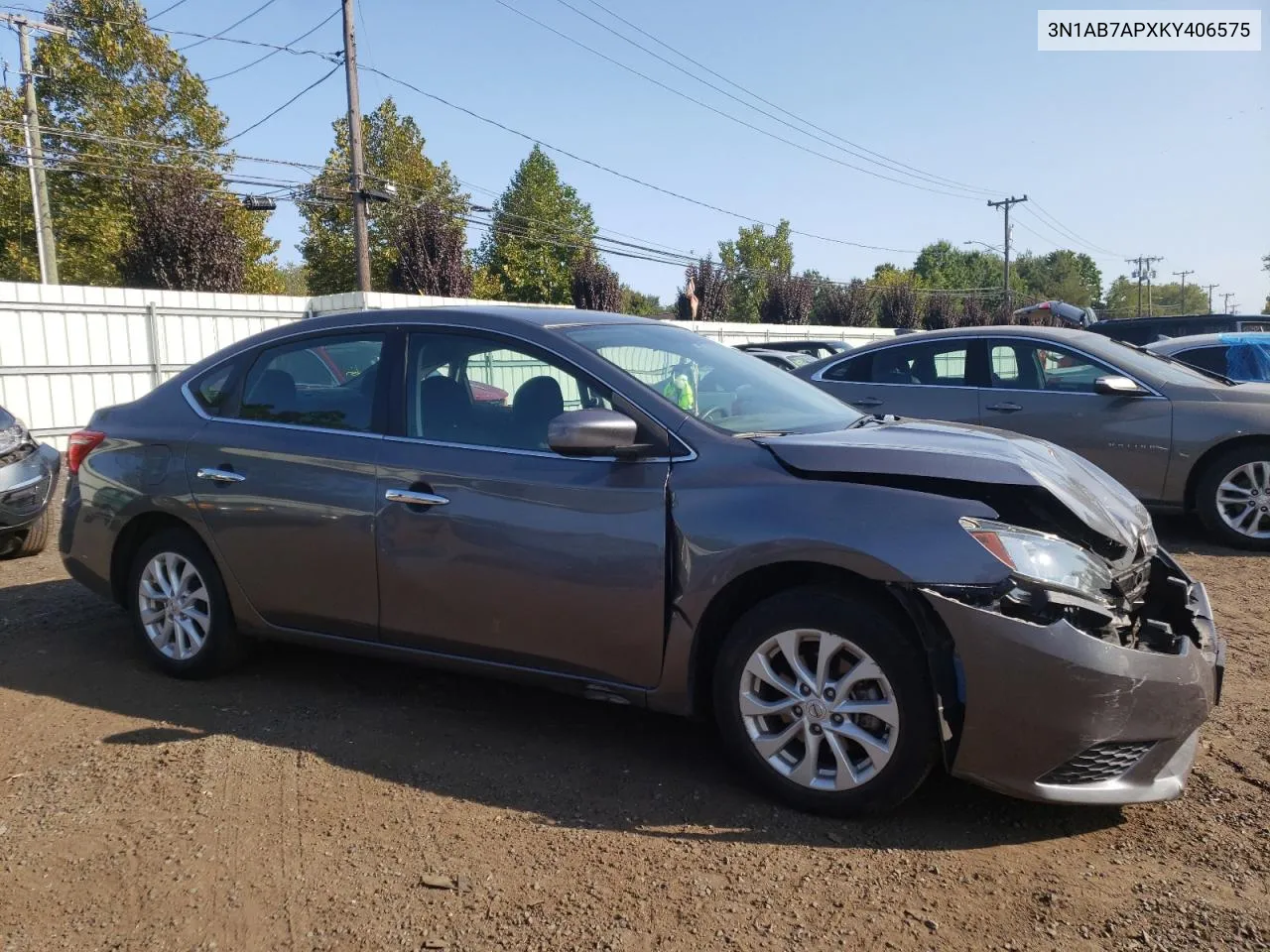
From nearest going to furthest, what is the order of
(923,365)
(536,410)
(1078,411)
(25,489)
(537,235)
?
(536,410)
(25,489)
(1078,411)
(923,365)
(537,235)

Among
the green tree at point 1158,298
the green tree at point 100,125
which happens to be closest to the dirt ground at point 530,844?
the green tree at point 100,125

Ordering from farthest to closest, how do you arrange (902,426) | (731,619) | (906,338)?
(906,338) < (902,426) < (731,619)

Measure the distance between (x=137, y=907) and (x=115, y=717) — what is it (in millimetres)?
1618

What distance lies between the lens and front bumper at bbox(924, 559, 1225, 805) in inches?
110

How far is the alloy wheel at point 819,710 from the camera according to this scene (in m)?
3.00

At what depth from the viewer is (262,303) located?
1620 cm

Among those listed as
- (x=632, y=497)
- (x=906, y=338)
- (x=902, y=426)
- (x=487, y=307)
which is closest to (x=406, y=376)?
(x=487, y=307)

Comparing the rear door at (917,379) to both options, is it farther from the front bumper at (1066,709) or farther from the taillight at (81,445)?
the taillight at (81,445)

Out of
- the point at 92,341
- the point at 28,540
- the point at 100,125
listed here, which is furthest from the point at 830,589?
the point at 100,125

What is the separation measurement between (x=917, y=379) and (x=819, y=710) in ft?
17.2

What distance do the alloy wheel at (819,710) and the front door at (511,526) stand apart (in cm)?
40

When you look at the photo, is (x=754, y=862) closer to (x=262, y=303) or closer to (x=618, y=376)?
(x=618, y=376)

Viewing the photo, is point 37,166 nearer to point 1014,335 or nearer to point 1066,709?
point 1014,335

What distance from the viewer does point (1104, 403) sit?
7148mm
